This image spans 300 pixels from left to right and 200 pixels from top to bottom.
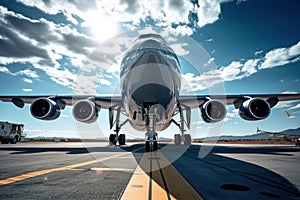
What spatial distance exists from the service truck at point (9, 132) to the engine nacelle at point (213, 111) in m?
22.1

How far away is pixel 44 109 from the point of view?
13.2 meters

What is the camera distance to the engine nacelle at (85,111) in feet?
40.7

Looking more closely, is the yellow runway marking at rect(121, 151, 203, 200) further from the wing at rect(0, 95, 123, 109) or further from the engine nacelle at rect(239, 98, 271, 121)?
the wing at rect(0, 95, 123, 109)

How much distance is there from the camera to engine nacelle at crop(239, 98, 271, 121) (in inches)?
479

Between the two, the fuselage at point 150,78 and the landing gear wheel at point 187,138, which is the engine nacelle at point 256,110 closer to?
the landing gear wheel at point 187,138

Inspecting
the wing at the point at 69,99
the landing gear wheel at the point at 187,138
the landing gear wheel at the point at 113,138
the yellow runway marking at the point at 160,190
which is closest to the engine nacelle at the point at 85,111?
the wing at the point at 69,99

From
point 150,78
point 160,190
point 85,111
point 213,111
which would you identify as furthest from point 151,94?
point 85,111

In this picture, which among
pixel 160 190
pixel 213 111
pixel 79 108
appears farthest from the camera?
pixel 79 108

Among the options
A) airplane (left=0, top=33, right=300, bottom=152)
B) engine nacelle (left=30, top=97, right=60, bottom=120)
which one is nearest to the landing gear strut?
airplane (left=0, top=33, right=300, bottom=152)

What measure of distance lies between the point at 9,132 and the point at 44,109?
14426 mm

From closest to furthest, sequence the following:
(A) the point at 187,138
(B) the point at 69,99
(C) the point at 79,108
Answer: (C) the point at 79,108
(B) the point at 69,99
(A) the point at 187,138

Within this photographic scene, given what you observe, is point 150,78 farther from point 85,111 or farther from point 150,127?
point 85,111

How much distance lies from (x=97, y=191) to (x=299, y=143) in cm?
2208

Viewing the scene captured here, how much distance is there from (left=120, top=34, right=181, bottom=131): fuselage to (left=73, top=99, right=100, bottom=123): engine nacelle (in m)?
4.18
